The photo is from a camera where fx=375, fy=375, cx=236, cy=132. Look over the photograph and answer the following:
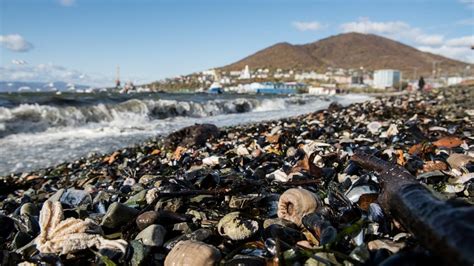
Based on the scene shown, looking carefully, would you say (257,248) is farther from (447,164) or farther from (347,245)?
(447,164)

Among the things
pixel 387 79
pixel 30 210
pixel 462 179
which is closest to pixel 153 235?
pixel 30 210

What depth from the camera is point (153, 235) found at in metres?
1.94

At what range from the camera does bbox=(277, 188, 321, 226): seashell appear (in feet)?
6.70

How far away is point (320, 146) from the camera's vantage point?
4516 millimetres

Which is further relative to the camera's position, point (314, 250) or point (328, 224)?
point (328, 224)

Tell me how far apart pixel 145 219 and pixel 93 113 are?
662 inches

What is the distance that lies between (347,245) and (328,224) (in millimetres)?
128

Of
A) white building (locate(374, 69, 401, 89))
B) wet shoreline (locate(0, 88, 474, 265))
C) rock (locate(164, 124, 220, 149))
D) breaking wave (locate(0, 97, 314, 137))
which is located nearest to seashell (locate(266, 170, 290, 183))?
wet shoreline (locate(0, 88, 474, 265))

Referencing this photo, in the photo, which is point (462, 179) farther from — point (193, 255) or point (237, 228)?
point (193, 255)

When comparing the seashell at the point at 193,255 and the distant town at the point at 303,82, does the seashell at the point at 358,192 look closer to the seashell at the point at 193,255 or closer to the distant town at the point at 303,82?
the seashell at the point at 193,255

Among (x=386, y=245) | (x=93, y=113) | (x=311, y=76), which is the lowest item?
(x=311, y=76)

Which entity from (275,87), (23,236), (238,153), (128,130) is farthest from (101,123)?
(275,87)

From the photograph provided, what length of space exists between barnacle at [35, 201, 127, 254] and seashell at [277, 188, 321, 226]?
0.86m

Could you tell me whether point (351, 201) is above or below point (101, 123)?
above
